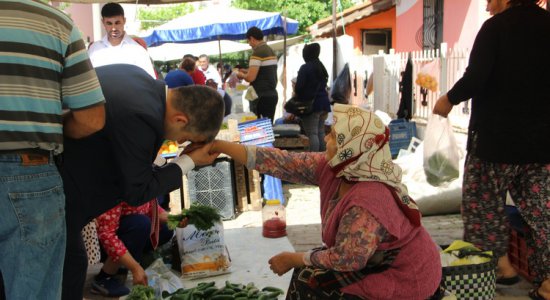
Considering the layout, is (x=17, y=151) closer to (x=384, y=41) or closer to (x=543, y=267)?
(x=543, y=267)

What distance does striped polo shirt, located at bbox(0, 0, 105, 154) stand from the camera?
198 cm

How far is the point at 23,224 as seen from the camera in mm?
2084

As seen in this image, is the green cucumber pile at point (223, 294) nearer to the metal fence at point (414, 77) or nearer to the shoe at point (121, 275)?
the shoe at point (121, 275)

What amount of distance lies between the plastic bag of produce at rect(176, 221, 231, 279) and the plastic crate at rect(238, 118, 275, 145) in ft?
7.11

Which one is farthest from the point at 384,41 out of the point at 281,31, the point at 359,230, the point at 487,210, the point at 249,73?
the point at 359,230

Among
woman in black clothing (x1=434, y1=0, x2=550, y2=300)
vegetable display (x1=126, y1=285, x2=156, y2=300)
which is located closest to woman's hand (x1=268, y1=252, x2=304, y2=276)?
vegetable display (x1=126, y1=285, x2=156, y2=300)

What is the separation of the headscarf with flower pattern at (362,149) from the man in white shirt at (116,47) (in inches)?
120

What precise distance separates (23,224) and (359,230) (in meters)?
1.25

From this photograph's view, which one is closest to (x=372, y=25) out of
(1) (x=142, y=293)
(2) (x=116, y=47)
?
(2) (x=116, y=47)

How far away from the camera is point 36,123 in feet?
6.75

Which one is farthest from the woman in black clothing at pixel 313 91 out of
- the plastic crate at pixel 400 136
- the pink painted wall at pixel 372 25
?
the pink painted wall at pixel 372 25

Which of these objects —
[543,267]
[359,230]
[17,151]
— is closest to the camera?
[17,151]

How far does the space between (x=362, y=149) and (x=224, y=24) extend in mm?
8563

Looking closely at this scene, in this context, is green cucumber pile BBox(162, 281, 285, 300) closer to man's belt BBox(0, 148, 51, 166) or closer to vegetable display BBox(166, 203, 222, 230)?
vegetable display BBox(166, 203, 222, 230)
